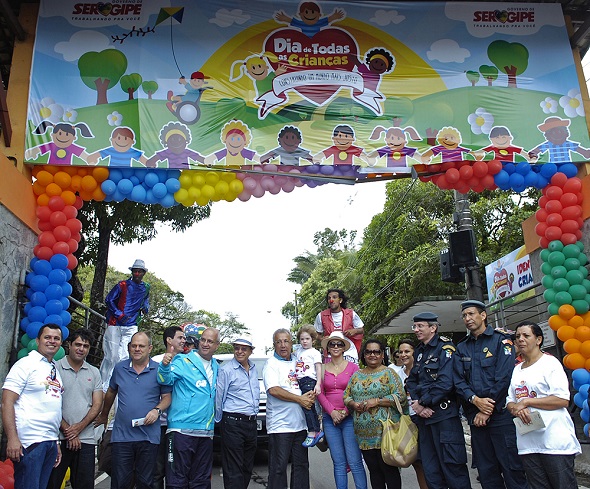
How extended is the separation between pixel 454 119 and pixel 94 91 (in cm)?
502

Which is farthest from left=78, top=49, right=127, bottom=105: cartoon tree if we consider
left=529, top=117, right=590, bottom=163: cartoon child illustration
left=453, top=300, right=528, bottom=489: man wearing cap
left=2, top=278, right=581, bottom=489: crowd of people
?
left=529, top=117, right=590, bottom=163: cartoon child illustration

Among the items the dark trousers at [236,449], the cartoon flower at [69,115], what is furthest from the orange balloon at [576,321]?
the cartoon flower at [69,115]

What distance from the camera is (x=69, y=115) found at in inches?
291

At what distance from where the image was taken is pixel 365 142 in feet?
25.3

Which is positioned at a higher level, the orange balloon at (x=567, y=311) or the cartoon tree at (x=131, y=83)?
the cartoon tree at (x=131, y=83)

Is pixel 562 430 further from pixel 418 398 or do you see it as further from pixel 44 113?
pixel 44 113

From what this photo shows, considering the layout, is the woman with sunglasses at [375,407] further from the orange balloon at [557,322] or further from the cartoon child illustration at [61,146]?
the cartoon child illustration at [61,146]

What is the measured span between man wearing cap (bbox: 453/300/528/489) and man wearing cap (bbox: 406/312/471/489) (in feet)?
0.41

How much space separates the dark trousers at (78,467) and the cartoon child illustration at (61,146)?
3.59m

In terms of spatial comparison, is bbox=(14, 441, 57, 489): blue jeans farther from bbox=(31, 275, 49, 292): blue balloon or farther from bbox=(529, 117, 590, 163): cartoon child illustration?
bbox=(529, 117, 590, 163): cartoon child illustration

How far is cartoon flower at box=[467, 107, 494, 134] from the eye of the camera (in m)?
7.75

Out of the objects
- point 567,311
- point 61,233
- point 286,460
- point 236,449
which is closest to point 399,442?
point 286,460

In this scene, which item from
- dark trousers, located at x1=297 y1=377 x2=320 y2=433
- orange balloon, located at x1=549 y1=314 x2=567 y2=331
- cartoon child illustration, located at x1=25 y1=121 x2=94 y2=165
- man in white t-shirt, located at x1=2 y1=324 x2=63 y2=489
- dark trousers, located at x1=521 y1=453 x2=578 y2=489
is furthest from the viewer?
cartoon child illustration, located at x1=25 y1=121 x2=94 y2=165

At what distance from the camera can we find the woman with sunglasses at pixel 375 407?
19.1 feet
